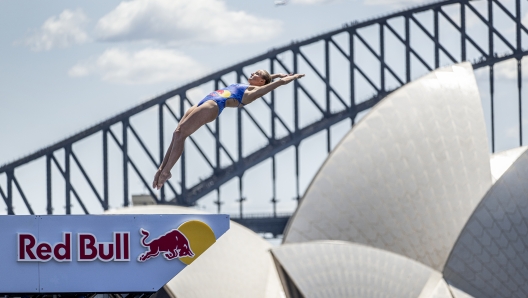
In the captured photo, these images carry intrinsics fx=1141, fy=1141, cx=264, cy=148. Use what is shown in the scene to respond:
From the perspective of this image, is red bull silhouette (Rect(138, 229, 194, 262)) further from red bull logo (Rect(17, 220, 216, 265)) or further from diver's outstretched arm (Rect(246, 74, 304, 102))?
diver's outstretched arm (Rect(246, 74, 304, 102))

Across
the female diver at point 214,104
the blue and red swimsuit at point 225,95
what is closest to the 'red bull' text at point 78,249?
the female diver at point 214,104

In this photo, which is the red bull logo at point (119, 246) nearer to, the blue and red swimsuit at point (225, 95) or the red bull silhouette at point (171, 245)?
the red bull silhouette at point (171, 245)

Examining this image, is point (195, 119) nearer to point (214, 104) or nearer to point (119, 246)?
point (214, 104)

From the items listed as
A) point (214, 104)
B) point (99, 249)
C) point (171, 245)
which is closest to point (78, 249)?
point (99, 249)

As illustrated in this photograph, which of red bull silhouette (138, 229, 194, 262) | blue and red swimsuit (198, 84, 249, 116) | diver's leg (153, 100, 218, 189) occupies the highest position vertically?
blue and red swimsuit (198, 84, 249, 116)

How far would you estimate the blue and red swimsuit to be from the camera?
22.0 metres

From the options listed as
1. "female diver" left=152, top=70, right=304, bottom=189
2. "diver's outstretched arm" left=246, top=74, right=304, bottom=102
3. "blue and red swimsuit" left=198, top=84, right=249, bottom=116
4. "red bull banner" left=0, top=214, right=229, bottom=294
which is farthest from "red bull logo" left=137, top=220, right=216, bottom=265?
"diver's outstretched arm" left=246, top=74, right=304, bottom=102

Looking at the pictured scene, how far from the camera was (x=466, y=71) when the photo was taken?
5866 centimetres

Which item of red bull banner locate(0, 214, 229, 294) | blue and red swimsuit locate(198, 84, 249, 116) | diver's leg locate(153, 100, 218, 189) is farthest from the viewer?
red bull banner locate(0, 214, 229, 294)

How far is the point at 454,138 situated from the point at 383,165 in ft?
12.3

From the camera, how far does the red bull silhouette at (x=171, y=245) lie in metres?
26.5

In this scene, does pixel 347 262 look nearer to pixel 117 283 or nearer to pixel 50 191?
pixel 117 283

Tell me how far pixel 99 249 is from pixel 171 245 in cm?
171

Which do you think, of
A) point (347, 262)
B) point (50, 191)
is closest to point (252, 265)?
point (347, 262)
